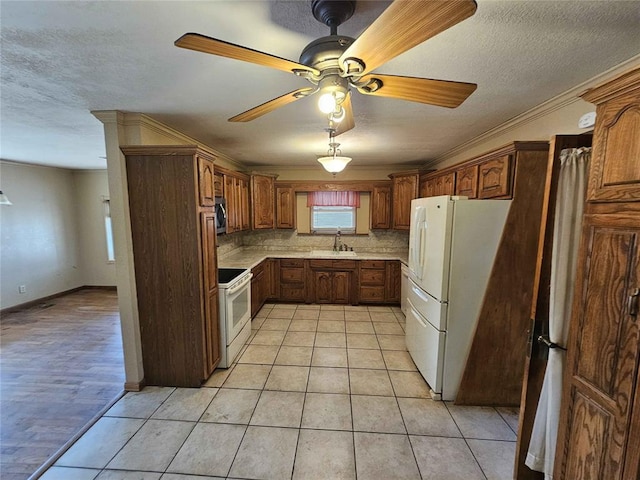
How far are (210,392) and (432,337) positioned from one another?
2081mm

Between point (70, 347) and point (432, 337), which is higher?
point (432, 337)

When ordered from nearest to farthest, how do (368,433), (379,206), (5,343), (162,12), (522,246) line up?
1. (162,12)
2. (368,433)
3. (522,246)
4. (5,343)
5. (379,206)

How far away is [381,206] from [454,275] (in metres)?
2.79

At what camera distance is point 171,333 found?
2.58m

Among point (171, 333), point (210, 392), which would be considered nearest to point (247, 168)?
point (171, 333)

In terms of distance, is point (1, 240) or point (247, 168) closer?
point (1, 240)

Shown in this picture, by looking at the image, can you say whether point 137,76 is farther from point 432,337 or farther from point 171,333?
point 432,337

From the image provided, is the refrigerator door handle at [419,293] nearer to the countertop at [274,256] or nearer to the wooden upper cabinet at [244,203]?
the countertop at [274,256]

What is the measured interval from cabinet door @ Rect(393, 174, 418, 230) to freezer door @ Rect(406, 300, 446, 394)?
1.96 meters

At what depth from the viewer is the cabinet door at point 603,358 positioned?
1.06m

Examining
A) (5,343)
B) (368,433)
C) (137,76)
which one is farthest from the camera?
(5,343)

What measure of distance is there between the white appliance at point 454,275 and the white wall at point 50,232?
640 centimetres

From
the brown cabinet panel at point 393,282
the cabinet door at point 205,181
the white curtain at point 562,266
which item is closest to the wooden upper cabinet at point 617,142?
the white curtain at point 562,266

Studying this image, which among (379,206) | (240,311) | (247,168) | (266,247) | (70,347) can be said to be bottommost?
(70,347)
